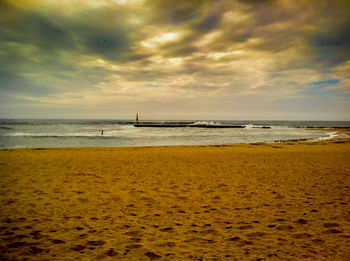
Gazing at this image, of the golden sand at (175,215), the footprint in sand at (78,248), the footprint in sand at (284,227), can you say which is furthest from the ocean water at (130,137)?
the footprint in sand at (284,227)

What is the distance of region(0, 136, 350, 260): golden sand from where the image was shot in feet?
12.0

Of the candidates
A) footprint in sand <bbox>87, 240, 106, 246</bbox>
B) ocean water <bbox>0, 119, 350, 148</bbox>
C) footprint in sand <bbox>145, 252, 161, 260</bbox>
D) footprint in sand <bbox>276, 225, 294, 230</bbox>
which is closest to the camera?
footprint in sand <bbox>145, 252, 161, 260</bbox>

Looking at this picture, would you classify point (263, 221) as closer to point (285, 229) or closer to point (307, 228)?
point (285, 229)

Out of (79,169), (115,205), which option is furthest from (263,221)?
(79,169)

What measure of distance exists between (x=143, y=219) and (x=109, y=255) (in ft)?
4.87

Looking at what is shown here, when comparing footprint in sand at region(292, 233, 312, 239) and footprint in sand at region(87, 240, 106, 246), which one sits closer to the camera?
footprint in sand at region(87, 240, 106, 246)

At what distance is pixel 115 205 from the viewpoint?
5.81 meters

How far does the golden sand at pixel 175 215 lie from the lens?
367 centimetres

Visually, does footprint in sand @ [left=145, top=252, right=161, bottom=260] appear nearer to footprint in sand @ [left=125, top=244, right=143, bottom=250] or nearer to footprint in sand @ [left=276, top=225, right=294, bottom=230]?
footprint in sand @ [left=125, top=244, right=143, bottom=250]

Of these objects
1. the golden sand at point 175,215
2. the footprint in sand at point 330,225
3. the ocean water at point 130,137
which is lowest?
the golden sand at point 175,215

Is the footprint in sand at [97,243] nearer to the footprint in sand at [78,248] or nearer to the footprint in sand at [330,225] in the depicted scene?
the footprint in sand at [78,248]

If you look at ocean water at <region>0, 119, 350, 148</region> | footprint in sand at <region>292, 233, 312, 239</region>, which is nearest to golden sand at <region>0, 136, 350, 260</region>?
footprint in sand at <region>292, 233, 312, 239</region>

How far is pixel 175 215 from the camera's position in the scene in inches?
204

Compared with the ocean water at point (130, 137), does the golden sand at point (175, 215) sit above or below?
below
